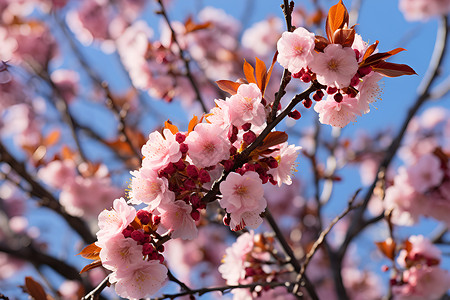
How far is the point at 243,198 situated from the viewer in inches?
39.1

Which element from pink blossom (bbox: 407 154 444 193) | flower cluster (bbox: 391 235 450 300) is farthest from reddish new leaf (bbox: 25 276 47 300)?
pink blossom (bbox: 407 154 444 193)

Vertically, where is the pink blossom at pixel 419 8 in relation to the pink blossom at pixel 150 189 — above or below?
above

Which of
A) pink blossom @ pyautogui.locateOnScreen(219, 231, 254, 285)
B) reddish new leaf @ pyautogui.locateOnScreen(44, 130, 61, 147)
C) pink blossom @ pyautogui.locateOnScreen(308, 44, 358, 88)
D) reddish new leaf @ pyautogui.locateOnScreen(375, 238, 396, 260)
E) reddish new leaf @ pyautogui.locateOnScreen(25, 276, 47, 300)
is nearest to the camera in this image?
pink blossom @ pyautogui.locateOnScreen(308, 44, 358, 88)

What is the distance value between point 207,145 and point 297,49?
0.32m

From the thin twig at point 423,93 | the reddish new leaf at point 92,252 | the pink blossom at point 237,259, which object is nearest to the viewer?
the reddish new leaf at point 92,252

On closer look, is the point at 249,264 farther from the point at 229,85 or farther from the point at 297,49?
the point at 297,49

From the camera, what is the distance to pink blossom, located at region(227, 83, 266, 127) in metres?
0.98

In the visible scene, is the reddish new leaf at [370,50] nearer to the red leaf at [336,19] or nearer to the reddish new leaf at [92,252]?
the red leaf at [336,19]

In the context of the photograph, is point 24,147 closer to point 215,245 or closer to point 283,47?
point 215,245

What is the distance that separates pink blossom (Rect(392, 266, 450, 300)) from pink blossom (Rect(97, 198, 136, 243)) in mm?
1443

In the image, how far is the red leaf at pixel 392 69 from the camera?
3.25 feet

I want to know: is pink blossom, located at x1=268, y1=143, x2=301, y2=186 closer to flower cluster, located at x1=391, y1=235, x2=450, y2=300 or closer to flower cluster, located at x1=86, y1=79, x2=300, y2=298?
flower cluster, located at x1=86, y1=79, x2=300, y2=298

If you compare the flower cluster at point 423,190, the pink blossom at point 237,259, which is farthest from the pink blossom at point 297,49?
the flower cluster at point 423,190

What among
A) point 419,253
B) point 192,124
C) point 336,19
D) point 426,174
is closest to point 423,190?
point 426,174
